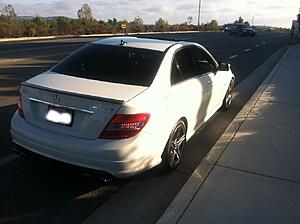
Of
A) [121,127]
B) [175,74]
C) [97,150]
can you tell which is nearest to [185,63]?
[175,74]

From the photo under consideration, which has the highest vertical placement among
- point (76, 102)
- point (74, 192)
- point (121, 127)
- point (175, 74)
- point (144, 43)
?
point (144, 43)

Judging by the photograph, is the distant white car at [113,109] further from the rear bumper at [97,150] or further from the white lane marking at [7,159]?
the white lane marking at [7,159]

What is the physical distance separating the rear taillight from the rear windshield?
2.02 feet

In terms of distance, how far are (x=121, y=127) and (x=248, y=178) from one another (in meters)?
1.76

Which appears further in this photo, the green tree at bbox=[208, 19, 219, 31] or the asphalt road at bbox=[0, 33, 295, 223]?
the green tree at bbox=[208, 19, 219, 31]

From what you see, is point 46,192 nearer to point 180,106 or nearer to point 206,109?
point 180,106

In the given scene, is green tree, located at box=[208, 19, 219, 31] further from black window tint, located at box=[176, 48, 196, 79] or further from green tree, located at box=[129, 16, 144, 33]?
black window tint, located at box=[176, 48, 196, 79]

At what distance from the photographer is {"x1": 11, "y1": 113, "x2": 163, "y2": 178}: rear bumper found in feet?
12.3

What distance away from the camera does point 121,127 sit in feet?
12.3

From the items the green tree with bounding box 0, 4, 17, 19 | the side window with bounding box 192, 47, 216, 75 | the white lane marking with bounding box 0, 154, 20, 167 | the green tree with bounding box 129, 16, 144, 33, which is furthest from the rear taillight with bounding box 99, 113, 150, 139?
the green tree with bounding box 129, 16, 144, 33

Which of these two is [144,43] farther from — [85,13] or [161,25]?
[161,25]

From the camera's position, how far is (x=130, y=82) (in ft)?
14.1

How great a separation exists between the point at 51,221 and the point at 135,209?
0.83 meters

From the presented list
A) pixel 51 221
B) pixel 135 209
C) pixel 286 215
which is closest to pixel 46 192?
pixel 51 221
